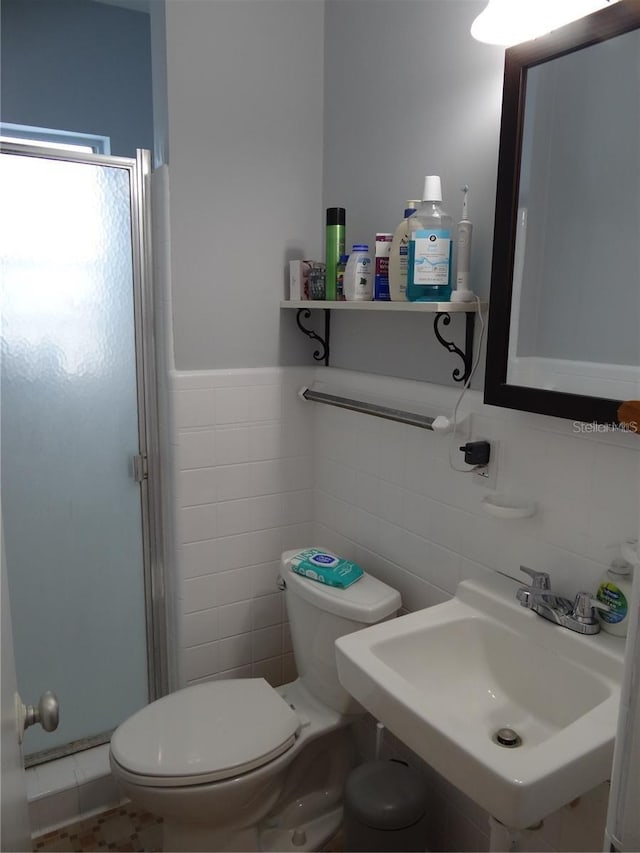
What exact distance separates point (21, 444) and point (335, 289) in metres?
0.96

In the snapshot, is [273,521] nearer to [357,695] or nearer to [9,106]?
[357,695]

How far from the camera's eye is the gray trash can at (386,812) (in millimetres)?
1512

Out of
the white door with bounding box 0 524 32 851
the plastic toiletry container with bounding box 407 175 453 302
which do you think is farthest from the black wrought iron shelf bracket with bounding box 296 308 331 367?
the white door with bounding box 0 524 32 851

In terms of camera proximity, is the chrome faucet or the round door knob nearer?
the round door knob

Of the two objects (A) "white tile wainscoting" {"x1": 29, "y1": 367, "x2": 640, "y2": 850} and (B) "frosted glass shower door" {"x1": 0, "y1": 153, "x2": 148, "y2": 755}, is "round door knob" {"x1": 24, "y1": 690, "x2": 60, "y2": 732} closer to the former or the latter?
(A) "white tile wainscoting" {"x1": 29, "y1": 367, "x2": 640, "y2": 850}

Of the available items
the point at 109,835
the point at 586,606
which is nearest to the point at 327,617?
the point at 586,606

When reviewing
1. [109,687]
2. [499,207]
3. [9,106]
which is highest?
[9,106]

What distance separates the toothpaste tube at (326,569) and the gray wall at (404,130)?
0.53 m

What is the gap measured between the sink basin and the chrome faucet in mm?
18

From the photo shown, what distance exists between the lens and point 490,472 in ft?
4.74

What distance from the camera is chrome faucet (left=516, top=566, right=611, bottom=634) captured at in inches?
47.2

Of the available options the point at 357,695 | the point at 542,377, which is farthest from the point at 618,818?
the point at 542,377

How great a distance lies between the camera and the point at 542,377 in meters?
1.25

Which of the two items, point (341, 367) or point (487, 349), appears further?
point (341, 367)
